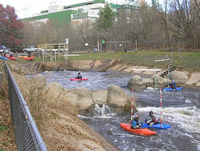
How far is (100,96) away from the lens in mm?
17062

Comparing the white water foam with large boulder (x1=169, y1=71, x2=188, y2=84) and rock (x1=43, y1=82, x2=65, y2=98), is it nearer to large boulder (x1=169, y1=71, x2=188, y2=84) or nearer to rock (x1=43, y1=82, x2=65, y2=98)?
rock (x1=43, y1=82, x2=65, y2=98)

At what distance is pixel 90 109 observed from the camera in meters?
16.0

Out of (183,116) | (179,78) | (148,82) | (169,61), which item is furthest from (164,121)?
(169,61)

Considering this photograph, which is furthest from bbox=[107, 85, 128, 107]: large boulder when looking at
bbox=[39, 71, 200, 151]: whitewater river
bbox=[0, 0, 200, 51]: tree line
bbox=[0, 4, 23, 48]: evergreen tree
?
bbox=[0, 4, 23, 48]: evergreen tree

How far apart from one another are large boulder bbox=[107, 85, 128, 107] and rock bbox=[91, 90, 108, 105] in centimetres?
29

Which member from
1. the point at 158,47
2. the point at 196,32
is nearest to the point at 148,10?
the point at 158,47

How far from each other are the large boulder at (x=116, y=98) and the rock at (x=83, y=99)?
1.41 meters

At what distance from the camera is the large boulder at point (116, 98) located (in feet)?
54.5

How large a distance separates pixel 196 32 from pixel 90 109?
33.1 meters

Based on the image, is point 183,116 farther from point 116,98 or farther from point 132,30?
point 132,30

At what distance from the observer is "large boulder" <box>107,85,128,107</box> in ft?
54.5

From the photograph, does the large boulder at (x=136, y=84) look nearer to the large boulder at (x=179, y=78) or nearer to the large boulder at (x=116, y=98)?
the large boulder at (x=179, y=78)

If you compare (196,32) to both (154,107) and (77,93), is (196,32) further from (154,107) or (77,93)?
(77,93)

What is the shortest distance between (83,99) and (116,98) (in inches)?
92.2
